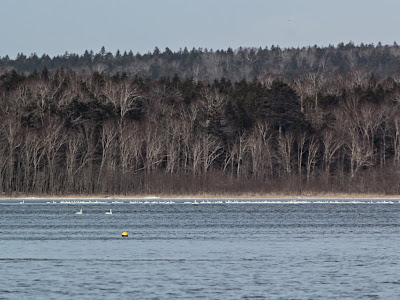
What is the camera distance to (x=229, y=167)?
117562mm

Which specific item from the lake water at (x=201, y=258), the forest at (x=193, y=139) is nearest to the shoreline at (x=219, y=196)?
the forest at (x=193, y=139)

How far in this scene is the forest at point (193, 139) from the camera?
352ft

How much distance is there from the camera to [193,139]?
388 ft

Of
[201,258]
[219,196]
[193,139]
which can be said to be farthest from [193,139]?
[201,258]

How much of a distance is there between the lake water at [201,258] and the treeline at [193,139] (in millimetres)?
37186

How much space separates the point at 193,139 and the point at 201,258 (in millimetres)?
78891

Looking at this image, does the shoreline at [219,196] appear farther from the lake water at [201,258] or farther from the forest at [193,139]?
the lake water at [201,258]

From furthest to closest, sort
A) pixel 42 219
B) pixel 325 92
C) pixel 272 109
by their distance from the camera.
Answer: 1. pixel 325 92
2. pixel 272 109
3. pixel 42 219

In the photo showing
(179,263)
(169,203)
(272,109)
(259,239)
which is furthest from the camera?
(272,109)

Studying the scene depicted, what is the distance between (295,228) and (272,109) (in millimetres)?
62118

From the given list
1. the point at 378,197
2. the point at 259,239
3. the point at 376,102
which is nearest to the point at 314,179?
the point at 378,197

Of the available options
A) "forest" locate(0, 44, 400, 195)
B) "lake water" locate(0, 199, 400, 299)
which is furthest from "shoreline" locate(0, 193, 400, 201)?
"lake water" locate(0, 199, 400, 299)

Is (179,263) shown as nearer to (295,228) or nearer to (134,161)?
(295,228)

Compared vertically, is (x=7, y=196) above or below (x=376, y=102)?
below
